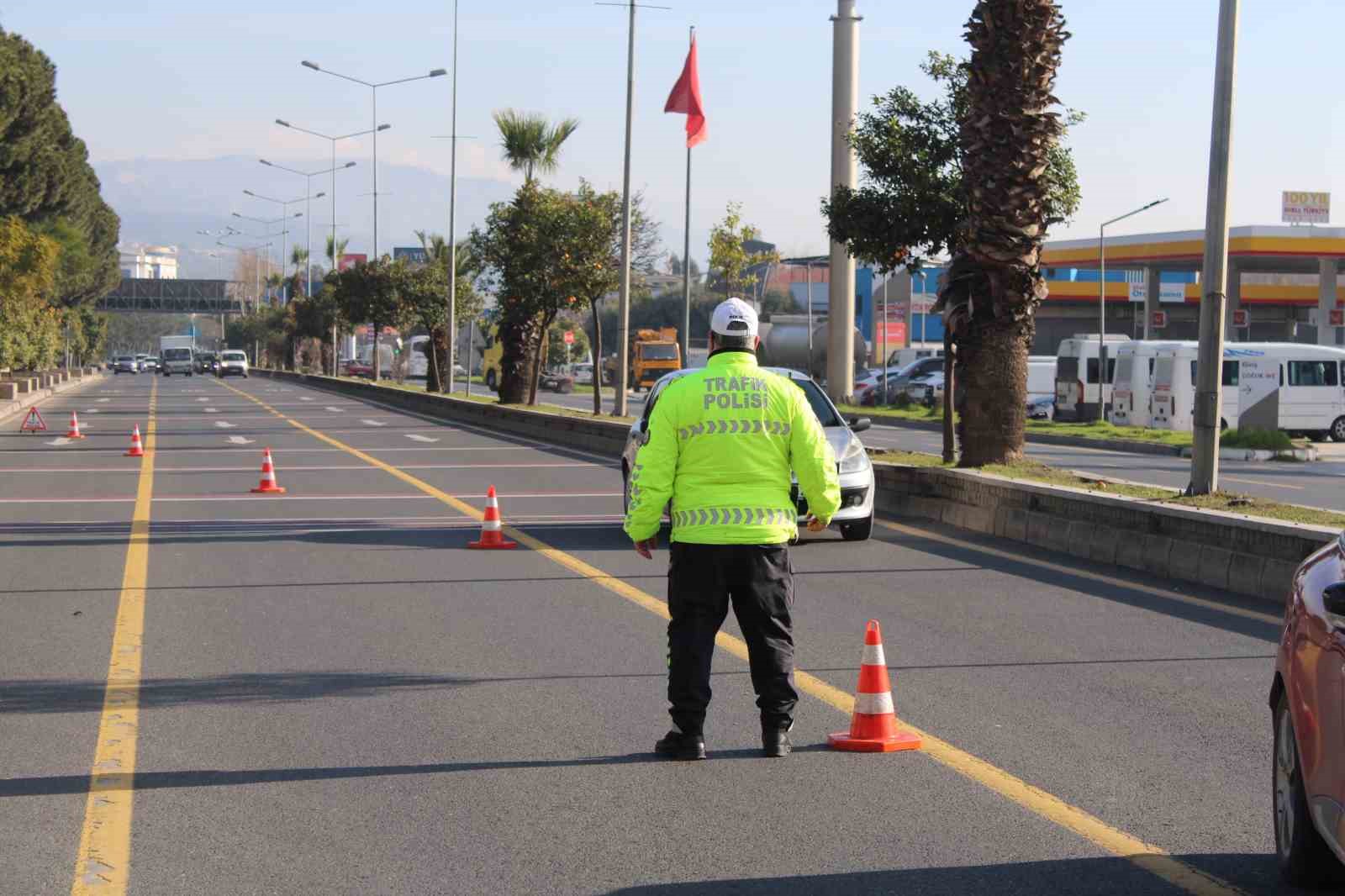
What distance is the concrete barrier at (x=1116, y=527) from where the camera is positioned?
1230cm

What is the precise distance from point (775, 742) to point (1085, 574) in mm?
7226

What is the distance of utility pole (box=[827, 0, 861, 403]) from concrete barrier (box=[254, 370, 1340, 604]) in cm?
1374

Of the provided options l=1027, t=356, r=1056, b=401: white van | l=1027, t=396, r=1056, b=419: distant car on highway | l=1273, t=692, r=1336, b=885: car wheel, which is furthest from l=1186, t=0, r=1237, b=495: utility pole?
l=1027, t=356, r=1056, b=401: white van

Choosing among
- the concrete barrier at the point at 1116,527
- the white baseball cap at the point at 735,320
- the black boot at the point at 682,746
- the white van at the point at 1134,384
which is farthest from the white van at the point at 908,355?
the black boot at the point at 682,746

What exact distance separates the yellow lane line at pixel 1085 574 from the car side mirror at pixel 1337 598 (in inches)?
275

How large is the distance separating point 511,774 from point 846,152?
1165 inches

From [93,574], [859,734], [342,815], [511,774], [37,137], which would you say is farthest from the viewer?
[37,137]

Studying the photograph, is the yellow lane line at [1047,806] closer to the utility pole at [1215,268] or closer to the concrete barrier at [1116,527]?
the concrete barrier at [1116,527]

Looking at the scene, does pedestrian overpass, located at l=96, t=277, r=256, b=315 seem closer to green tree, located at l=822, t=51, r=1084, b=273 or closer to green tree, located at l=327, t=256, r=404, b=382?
green tree, located at l=327, t=256, r=404, b=382

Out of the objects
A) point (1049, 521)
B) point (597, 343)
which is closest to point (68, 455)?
point (597, 343)

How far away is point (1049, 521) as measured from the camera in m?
15.7

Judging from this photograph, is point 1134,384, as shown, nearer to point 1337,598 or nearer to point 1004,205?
point 1004,205

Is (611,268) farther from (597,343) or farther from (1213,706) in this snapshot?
(1213,706)

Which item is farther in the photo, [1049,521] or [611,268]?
[611,268]
